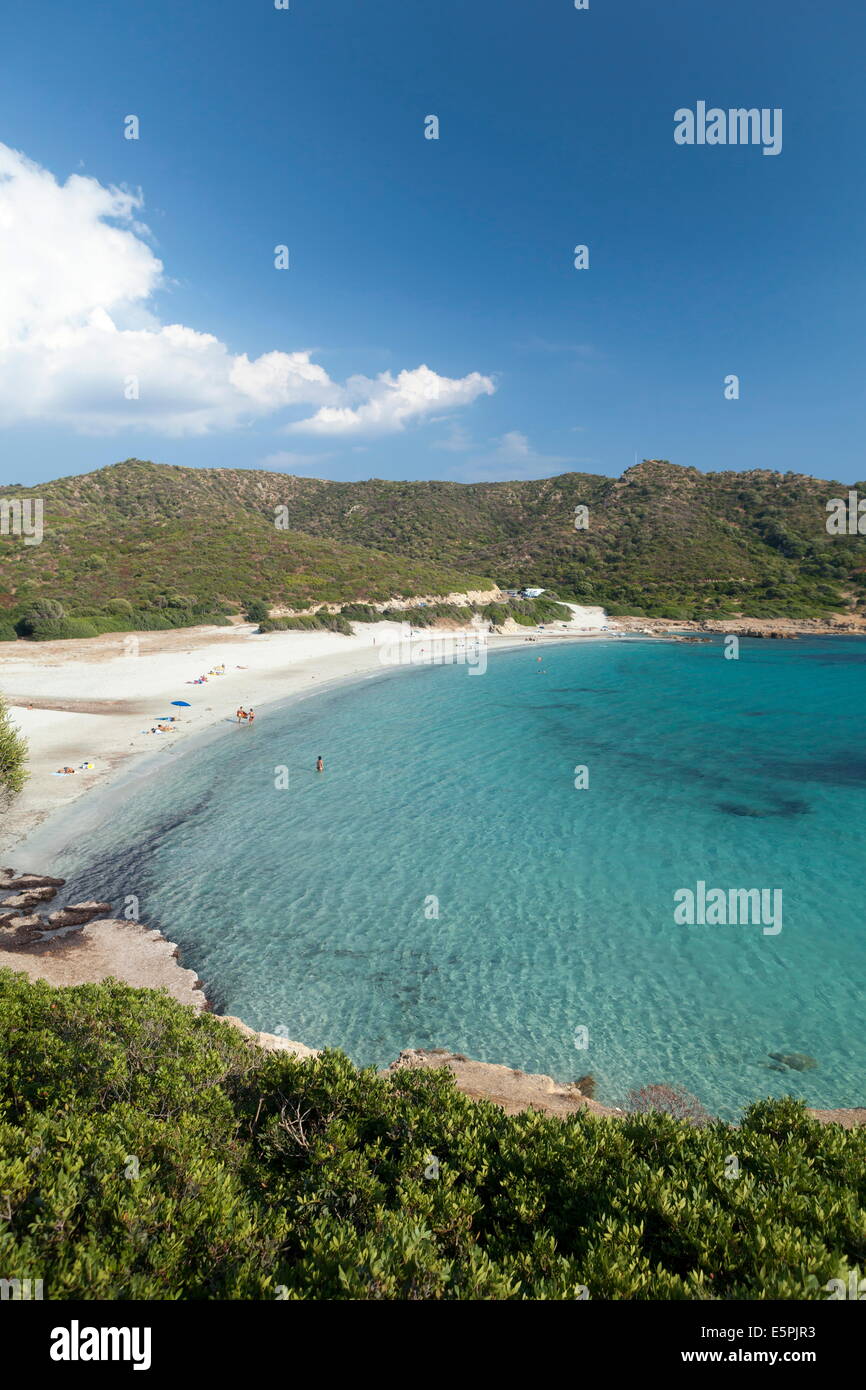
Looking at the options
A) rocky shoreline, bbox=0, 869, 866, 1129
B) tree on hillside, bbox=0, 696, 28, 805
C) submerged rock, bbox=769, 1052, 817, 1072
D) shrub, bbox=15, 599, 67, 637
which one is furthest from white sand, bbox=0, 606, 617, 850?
submerged rock, bbox=769, 1052, 817, 1072

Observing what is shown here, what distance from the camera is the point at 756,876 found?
66.8 ft

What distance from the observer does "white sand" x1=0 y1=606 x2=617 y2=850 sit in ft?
90.0

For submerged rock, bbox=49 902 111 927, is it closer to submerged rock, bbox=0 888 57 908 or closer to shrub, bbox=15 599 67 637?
submerged rock, bbox=0 888 57 908

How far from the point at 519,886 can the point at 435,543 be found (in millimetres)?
120387

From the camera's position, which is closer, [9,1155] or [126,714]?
[9,1155]

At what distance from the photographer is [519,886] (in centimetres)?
1986

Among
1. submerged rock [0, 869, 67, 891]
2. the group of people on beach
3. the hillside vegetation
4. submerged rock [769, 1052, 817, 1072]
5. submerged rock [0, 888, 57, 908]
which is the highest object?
the hillside vegetation

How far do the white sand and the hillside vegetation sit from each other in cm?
1203

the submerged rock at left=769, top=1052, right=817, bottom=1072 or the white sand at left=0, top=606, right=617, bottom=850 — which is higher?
the white sand at left=0, top=606, right=617, bottom=850

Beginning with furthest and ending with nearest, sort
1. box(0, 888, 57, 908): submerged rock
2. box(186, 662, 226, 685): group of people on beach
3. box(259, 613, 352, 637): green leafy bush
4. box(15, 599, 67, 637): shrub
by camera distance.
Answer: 1. box(259, 613, 352, 637): green leafy bush
2. box(15, 599, 67, 637): shrub
3. box(186, 662, 226, 685): group of people on beach
4. box(0, 888, 57, 908): submerged rock

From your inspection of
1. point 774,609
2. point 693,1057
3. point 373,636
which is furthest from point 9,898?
point 774,609

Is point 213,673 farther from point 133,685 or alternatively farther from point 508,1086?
point 508,1086
